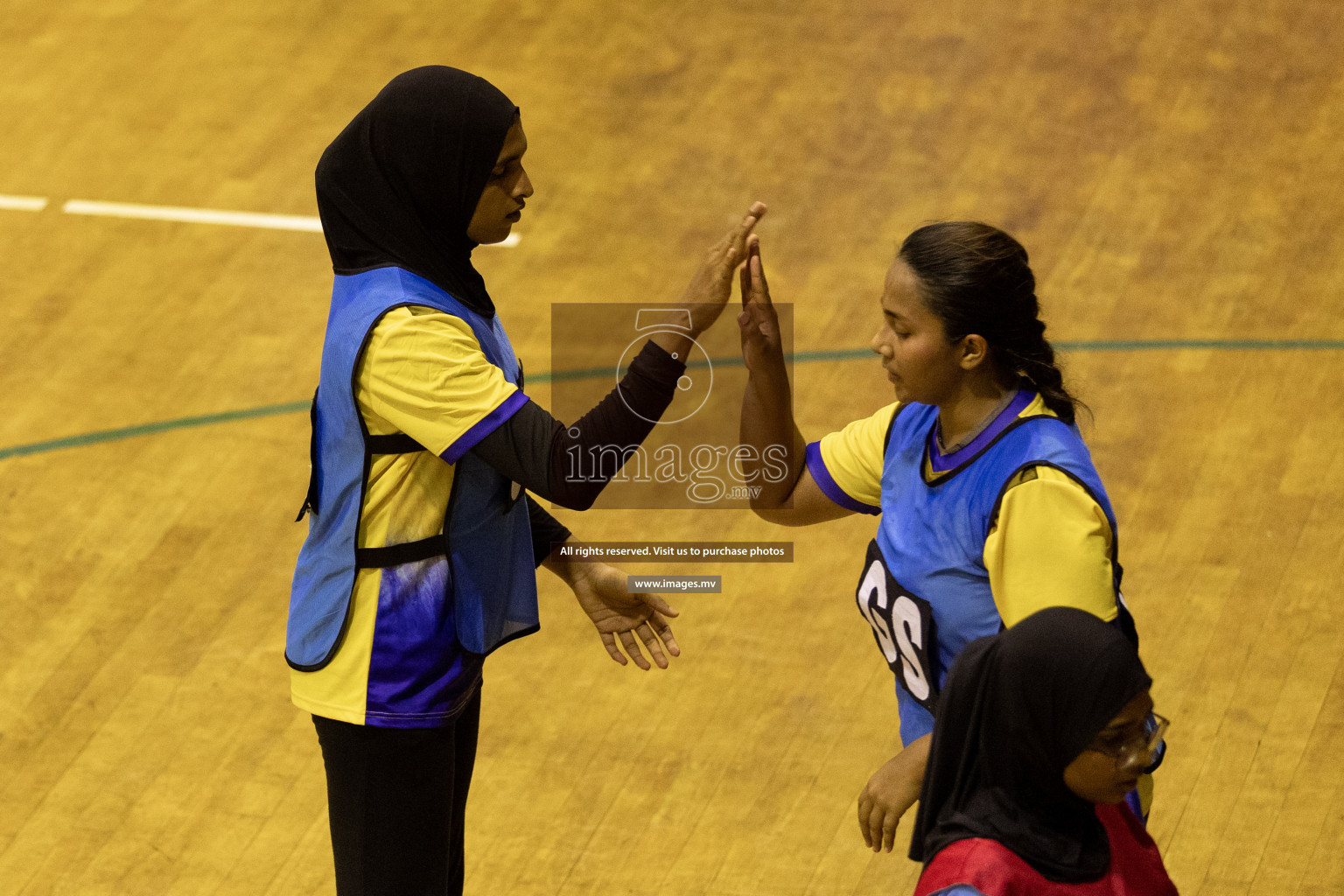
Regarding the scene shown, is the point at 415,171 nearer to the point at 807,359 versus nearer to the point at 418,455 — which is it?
the point at 418,455

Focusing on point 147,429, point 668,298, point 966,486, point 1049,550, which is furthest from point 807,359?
point 1049,550

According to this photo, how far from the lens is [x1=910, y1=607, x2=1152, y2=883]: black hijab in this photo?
1.61m

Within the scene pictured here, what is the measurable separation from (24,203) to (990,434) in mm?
4208

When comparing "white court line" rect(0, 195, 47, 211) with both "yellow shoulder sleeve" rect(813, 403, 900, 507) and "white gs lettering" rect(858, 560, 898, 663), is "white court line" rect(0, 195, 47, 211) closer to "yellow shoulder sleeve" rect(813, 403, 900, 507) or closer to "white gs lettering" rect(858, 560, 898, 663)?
"yellow shoulder sleeve" rect(813, 403, 900, 507)

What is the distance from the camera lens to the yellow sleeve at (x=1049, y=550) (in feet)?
5.98

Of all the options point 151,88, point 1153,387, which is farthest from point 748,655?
point 151,88

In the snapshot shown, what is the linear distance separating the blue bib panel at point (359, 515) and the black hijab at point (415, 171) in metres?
0.04

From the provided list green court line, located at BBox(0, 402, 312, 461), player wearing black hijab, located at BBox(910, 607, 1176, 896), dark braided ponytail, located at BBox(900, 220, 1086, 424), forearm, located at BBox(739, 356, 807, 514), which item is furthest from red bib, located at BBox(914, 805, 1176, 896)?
green court line, located at BBox(0, 402, 312, 461)

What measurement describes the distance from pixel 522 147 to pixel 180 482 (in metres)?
2.32

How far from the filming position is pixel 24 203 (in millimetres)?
5199

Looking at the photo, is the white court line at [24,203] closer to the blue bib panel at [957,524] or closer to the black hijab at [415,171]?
the black hijab at [415,171]

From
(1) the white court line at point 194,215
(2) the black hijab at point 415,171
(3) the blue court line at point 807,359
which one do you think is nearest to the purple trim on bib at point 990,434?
(2) the black hijab at point 415,171

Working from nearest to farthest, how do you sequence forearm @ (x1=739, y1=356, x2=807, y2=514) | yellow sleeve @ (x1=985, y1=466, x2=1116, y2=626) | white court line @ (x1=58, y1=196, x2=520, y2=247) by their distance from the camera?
yellow sleeve @ (x1=985, y1=466, x2=1116, y2=626)
forearm @ (x1=739, y1=356, x2=807, y2=514)
white court line @ (x1=58, y1=196, x2=520, y2=247)

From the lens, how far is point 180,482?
4.14 metres
